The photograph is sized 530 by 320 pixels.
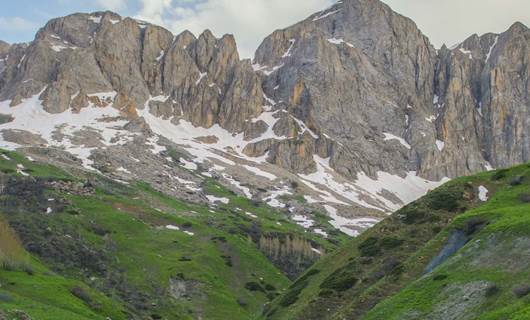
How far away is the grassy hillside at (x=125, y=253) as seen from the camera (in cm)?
6806

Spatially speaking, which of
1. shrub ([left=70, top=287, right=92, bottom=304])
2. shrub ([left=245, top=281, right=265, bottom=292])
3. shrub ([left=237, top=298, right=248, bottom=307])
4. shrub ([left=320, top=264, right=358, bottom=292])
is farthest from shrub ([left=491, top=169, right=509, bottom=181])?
shrub ([left=245, top=281, right=265, bottom=292])

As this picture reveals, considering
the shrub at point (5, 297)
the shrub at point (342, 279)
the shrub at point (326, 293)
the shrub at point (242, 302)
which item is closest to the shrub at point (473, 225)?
the shrub at point (342, 279)

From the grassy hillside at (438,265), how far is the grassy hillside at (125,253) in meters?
15.3

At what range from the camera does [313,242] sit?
17112 centimetres

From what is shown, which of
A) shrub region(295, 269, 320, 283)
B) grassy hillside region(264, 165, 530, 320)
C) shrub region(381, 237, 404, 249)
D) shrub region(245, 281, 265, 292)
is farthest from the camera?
shrub region(245, 281, 265, 292)

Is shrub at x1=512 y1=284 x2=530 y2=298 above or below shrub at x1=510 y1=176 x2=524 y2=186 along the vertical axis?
below

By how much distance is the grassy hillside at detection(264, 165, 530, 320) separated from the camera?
107ft

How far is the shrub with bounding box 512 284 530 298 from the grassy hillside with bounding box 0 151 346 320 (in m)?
36.5

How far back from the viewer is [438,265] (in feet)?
134

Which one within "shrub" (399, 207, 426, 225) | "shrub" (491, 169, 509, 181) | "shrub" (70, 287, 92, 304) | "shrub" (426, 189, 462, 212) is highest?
"shrub" (491, 169, 509, 181)

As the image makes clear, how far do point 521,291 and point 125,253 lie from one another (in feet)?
337

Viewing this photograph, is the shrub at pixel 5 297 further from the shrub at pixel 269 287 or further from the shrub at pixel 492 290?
the shrub at pixel 269 287

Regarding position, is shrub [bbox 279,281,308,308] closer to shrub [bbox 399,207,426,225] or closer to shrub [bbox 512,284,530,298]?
shrub [bbox 399,207,426,225]

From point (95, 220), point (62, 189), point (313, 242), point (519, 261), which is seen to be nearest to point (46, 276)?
point (519, 261)
